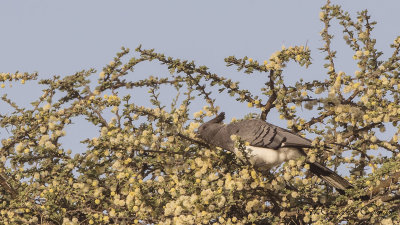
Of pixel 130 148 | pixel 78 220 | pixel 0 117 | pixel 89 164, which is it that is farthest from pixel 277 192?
pixel 0 117

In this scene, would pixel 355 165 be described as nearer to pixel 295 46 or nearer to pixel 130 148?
pixel 295 46

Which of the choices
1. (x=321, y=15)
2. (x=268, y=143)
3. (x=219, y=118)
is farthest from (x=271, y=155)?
(x=321, y=15)

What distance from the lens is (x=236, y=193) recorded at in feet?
22.2

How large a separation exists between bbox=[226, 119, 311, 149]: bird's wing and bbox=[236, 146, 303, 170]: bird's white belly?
0.25 feet

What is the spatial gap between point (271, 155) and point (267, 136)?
0.77 feet

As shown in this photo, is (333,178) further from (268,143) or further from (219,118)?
(219,118)

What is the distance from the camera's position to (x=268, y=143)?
23.4 ft

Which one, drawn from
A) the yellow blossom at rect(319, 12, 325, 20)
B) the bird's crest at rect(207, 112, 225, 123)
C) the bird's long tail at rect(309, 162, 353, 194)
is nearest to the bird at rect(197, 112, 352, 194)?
the bird's long tail at rect(309, 162, 353, 194)

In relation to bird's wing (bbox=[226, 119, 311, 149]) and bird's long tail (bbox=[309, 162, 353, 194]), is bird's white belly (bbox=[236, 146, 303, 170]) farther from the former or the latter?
bird's long tail (bbox=[309, 162, 353, 194])

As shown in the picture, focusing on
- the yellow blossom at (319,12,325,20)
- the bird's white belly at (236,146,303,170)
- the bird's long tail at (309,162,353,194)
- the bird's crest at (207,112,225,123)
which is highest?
the yellow blossom at (319,12,325,20)

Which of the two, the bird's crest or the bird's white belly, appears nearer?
the bird's white belly

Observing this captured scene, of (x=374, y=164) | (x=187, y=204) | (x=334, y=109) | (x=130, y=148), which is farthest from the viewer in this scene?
(x=374, y=164)

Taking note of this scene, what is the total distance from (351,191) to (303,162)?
0.74 meters

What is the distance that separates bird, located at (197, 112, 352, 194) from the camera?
23.3ft
